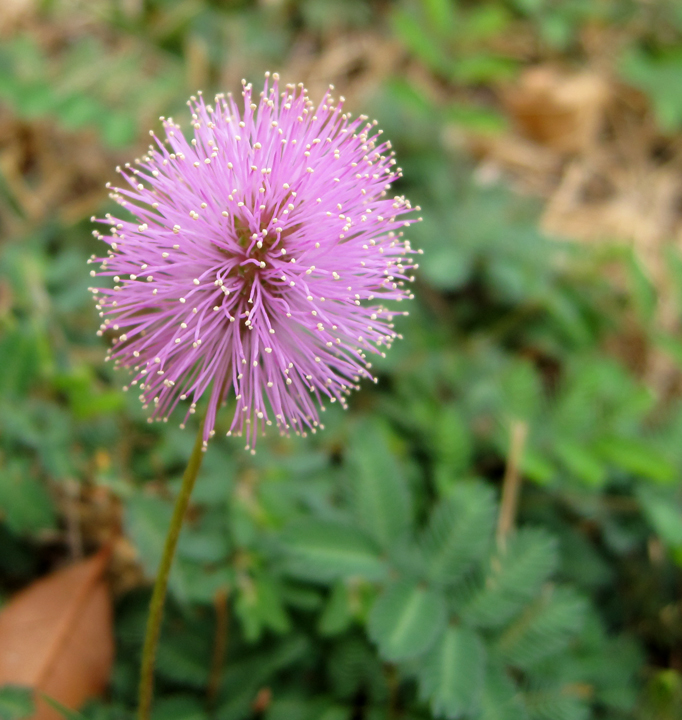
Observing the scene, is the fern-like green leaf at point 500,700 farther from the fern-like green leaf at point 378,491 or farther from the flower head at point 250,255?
the flower head at point 250,255

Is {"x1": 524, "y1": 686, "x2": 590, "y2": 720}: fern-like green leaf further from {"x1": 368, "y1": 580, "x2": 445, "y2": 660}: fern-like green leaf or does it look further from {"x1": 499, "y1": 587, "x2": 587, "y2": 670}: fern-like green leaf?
{"x1": 368, "y1": 580, "x2": 445, "y2": 660}: fern-like green leaf

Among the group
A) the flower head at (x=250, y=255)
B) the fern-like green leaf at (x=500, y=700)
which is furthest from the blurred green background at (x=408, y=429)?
the flower head at (x=250, y=255)

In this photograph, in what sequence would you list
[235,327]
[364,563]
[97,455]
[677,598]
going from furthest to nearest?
[677,598]
[97,455]
[364,563]
[235,327]

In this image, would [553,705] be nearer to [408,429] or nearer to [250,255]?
[408,429]

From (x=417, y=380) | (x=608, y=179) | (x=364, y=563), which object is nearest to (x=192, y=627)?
(x=364, y=563)

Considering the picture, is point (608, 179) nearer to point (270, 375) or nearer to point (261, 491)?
point (261, 491)

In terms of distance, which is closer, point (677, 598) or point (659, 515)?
point (659, 515)

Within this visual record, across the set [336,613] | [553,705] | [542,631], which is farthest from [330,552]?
[553,705]

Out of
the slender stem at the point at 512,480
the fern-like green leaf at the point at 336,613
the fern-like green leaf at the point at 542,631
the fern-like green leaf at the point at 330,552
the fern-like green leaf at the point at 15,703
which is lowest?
the fern-like green leaf at the point at 15,703
